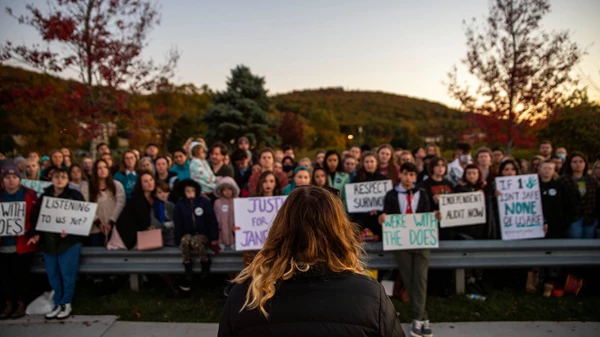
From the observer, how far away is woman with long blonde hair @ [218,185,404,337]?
59.4 inches

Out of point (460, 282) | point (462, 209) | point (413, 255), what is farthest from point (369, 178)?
point (460, 282)

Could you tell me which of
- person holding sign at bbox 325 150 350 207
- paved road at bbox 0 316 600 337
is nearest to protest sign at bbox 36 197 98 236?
paved road at bbox 0 316 600 337

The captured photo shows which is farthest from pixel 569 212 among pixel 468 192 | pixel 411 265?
pixel 411 265

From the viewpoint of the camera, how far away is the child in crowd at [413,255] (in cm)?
418

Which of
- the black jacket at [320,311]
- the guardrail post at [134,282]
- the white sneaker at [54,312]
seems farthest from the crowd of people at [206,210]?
the black jacket at [320,311]

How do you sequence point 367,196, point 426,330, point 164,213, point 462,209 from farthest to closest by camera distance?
point 367,196 < point 164,213 < point 462,209 < point 426,330

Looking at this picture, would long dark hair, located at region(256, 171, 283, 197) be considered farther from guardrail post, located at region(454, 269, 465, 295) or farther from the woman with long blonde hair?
the woman with long blonde hair

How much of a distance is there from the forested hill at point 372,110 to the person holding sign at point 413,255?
131ft

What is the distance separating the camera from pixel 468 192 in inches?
202

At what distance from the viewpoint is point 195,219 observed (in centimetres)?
494

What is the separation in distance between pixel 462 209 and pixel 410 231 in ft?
3.40

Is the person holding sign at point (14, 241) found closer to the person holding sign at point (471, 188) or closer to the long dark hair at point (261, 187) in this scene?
the long dark hair at point (261, 187)

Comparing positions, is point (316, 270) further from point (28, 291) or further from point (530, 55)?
point (530, 55)

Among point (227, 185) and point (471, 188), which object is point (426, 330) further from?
point (227, 185)
